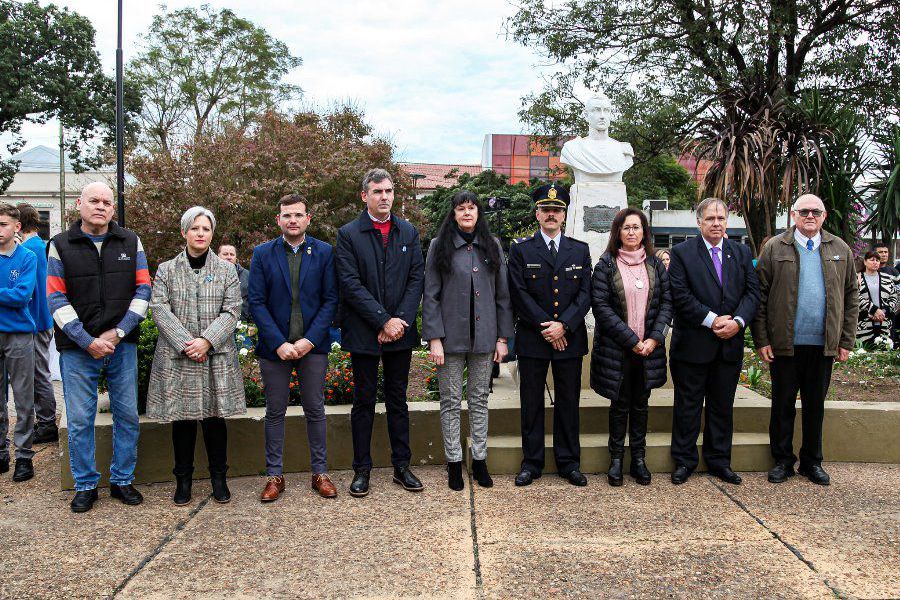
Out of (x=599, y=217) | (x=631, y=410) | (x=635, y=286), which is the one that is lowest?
(x=631, y=410)

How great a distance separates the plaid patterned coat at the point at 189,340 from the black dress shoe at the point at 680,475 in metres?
2.86

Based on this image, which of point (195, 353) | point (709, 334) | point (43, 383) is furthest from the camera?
point (43, 383)

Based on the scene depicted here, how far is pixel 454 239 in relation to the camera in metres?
4.56

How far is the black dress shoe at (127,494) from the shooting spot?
4324 millimetres

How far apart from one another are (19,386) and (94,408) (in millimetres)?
956

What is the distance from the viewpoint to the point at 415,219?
65.7 ft

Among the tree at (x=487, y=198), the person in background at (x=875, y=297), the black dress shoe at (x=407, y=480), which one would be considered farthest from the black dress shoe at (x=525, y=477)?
the tree at (x=487, y=198)

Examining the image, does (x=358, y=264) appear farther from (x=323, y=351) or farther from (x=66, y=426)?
(x=66, y=426)

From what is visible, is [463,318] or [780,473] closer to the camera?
[463,318]

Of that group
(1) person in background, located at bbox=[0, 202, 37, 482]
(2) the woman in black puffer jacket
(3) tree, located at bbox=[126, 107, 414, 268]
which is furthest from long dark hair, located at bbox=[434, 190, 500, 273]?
(3) tree, located at bbox=[126, 107, 414, 268]

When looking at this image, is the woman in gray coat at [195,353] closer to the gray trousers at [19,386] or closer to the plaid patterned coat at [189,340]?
the plaid patterned coat at [189,340]

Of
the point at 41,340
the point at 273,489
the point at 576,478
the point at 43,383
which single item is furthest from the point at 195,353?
the point at 576,478

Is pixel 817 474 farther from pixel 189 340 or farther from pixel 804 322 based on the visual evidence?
pixel 189 340

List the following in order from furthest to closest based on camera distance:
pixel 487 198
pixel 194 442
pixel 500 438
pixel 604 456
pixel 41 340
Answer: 1. pixel 487 198
2. pixel 41 340
3. pixel 500 438
4. pixel 604 456
5. pixel 194 442
